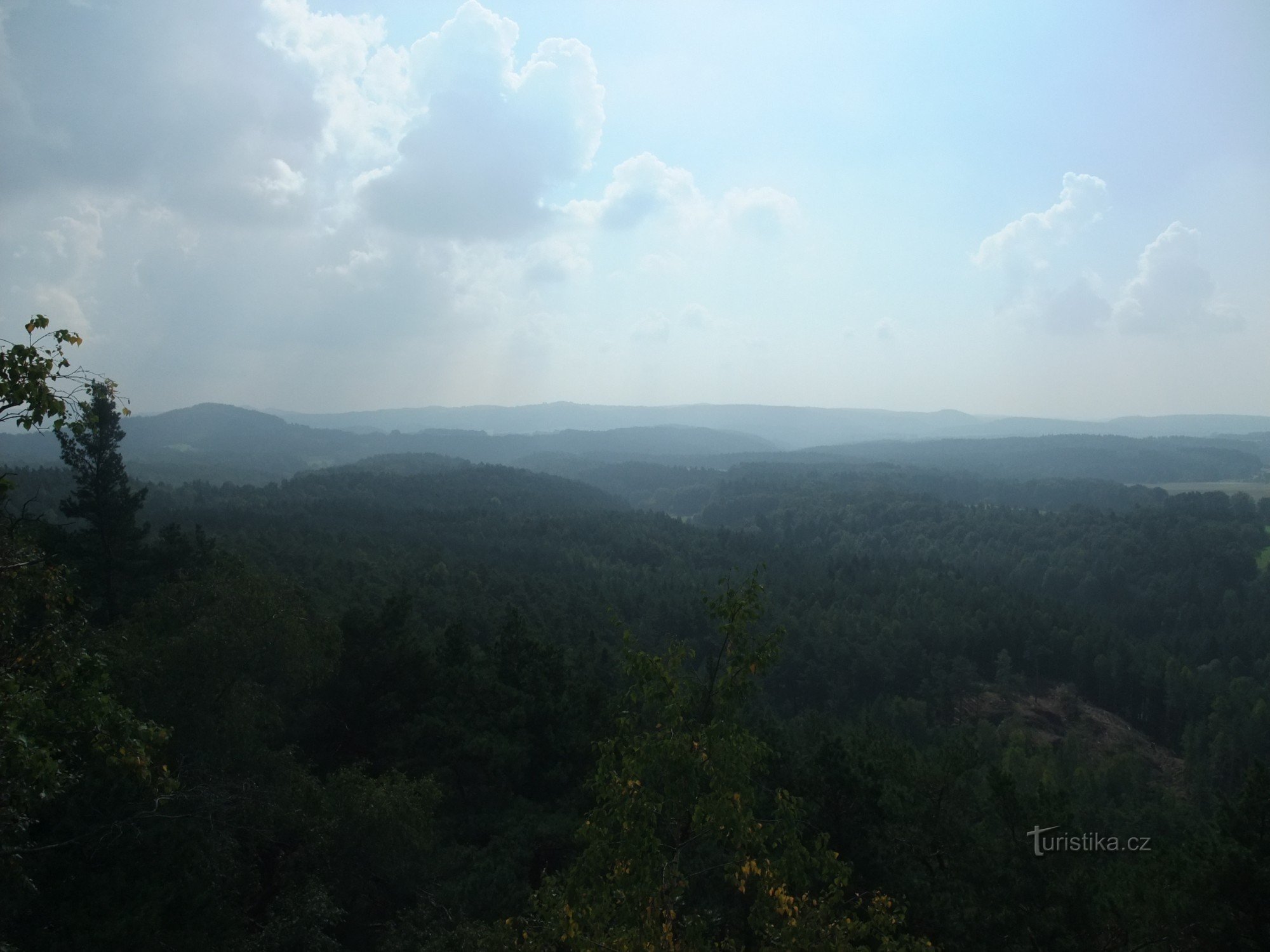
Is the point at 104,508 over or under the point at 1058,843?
over

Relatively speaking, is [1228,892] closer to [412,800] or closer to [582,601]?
[412,800]

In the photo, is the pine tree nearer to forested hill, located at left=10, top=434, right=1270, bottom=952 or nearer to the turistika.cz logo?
forested hill, located at left=10, top=434, right=1270, bottom=952

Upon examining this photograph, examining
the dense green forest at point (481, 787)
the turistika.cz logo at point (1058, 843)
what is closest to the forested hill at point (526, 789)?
the dense green forest at point (481, 787)

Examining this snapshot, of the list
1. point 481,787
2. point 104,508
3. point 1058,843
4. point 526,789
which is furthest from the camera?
point 104,508

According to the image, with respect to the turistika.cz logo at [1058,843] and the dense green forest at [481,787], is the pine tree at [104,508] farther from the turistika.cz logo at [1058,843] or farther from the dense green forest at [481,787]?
the turistika.cz logo at [1058,843]

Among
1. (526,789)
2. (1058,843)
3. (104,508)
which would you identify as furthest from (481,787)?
(104,508)

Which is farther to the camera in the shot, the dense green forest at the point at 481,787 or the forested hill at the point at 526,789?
the forested hill at the point at 526,789

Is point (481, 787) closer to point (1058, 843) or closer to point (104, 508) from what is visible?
point (1058, 843)

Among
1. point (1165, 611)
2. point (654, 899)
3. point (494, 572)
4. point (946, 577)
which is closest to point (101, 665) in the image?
point (654, 899)

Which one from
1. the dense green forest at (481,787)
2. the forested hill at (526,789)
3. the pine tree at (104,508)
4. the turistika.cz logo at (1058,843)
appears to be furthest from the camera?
the pine tree at (104,508)

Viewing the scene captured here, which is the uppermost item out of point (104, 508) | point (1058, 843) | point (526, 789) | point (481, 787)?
point (104, 508)

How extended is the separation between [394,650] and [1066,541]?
130 m

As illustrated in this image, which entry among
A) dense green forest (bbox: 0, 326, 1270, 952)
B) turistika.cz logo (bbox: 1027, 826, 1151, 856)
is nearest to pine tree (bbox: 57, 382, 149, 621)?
dense green forest (bbox: 0, 326, 1270, 952)

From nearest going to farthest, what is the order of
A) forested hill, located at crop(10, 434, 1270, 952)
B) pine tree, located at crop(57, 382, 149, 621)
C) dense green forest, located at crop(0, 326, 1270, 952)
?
1. dense green forest, located at crop(0, 326, 1270, 952)
2. forested hill, located at crop(10, 434, 1270, 952)
3. pine tree, located at crop(57, 382, 149, 621)
